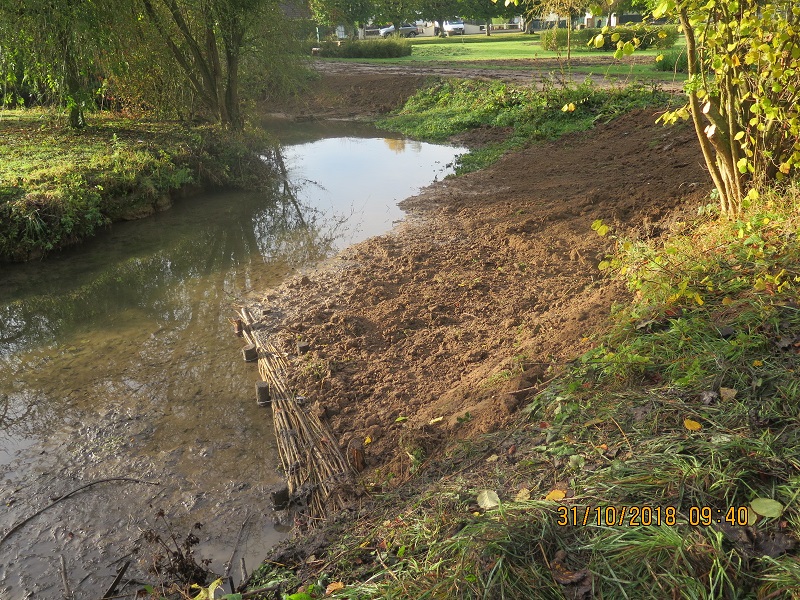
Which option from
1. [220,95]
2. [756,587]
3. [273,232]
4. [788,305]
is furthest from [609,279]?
[220,95]

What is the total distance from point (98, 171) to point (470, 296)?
26.7ft

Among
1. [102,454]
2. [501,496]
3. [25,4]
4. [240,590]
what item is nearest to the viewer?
[501,496]

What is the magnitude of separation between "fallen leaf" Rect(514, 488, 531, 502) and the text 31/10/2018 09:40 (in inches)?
9.6

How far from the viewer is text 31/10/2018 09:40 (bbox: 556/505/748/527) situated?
285cm

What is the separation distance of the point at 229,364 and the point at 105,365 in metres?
1.40

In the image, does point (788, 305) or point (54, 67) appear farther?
point (54, 67)

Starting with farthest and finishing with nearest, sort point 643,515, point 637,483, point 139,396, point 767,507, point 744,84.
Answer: point 139,396
point 744,84
point 637,483
point 643,515
point 767,507

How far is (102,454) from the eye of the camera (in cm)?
557

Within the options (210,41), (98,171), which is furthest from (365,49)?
(98,171)

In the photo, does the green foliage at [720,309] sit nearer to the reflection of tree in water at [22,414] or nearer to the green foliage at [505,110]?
the reflection of tree in water at [22,414]

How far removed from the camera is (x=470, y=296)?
7.90m

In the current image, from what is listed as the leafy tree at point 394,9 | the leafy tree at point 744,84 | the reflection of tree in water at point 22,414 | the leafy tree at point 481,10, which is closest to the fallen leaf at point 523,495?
→ the leafy tree at point 744,84

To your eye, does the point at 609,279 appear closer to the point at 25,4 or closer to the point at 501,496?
the point at 501,496

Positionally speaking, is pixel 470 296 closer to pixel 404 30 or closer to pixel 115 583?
pixel 115 583
